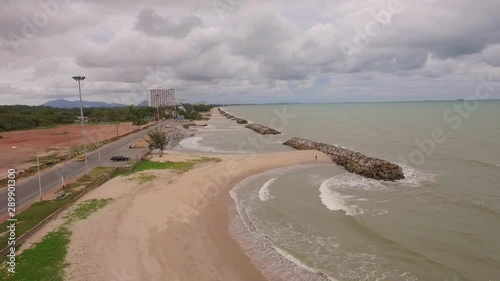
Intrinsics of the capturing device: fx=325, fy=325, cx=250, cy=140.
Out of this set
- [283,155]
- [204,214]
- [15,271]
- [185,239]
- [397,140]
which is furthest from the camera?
[397,140]

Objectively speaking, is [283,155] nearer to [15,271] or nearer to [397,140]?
[397,140]

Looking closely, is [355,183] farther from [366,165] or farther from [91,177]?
[91,177]

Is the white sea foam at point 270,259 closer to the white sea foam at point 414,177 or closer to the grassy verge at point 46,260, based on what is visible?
the grassy verge at point 46,260

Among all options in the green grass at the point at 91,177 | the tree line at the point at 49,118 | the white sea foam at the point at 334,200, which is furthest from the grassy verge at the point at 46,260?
the tree line at the point at 49,118

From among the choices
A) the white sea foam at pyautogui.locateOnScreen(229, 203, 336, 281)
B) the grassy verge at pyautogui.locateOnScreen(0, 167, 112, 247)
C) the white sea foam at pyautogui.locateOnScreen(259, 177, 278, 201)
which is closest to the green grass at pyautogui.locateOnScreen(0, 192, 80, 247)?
the grassy verge at pyautogui.locateOnScreen(0, 167, 112, 247)

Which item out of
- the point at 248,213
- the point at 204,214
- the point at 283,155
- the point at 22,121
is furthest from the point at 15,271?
the point at 22,121
